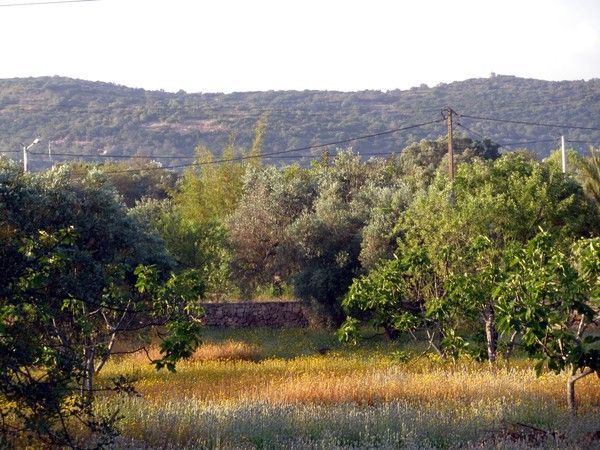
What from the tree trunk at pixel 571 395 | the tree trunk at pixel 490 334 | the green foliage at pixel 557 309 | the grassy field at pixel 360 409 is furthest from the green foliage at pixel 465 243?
the tree trunk at pixel 571 395

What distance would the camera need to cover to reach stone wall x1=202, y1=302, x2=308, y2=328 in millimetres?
29578

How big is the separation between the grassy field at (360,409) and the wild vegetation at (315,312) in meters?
0.04

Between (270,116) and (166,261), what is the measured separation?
79.2 meters

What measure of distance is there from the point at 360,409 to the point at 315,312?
17957 mm

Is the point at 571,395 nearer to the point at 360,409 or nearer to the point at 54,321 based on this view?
the point at 360,409

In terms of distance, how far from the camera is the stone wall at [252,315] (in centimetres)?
2958

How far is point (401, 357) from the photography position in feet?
58.9

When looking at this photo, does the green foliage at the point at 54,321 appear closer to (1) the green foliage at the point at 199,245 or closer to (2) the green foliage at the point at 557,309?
(2) the green foliage at the point at 557,309

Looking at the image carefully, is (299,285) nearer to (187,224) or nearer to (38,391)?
(187,224)

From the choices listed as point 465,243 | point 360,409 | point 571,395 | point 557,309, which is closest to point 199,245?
point 465,243

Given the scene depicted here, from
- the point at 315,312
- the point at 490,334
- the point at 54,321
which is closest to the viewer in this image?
the point at 54,321

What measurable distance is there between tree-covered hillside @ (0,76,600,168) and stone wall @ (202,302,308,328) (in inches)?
1831

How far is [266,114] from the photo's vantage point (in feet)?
322

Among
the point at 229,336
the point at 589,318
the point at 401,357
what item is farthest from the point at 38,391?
the point at 229,336
